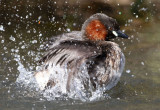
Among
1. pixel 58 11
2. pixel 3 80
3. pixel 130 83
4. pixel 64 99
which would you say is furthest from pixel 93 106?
pixel 58 11

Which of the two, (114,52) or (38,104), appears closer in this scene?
(38,104)

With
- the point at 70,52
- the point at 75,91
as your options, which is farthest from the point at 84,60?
the point at 75,91

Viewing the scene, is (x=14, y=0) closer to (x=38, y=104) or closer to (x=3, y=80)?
(x=3, y=80)

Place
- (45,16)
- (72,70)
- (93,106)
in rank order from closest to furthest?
(93,106) → (72,70) → (45,16)

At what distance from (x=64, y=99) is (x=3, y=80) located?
138 cm

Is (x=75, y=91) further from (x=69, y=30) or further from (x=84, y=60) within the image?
(x=69, y=30)

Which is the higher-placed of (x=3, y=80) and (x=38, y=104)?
(x=3, y=80)

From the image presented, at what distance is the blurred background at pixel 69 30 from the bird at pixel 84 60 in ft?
1.01

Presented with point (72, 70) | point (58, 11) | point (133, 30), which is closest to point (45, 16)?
point (58, 11)

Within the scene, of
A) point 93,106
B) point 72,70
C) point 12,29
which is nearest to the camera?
point 93,106

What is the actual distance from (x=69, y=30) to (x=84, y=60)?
4.17 m

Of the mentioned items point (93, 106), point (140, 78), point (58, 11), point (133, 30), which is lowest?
point (93, 106)

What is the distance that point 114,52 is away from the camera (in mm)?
6719

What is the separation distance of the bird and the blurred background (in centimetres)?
31
